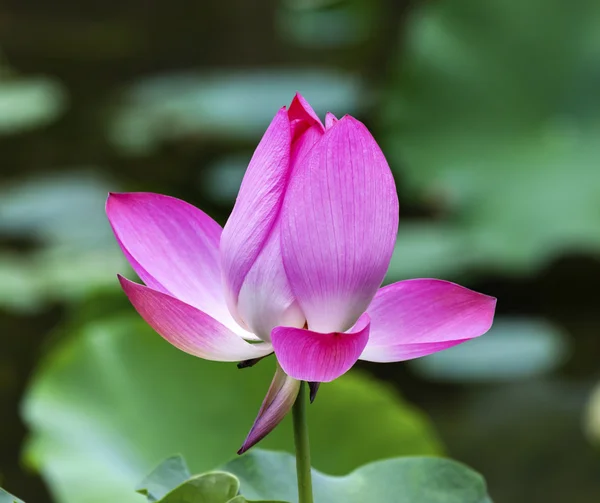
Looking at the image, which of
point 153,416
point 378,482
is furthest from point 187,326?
point 153,416

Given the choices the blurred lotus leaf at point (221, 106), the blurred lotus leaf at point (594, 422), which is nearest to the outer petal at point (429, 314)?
the blurred lotus leaf at point (594, 422)

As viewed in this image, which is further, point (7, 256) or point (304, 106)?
point (7, 256)

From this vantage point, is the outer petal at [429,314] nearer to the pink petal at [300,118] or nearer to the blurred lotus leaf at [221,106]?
the pink petal at [300,118]

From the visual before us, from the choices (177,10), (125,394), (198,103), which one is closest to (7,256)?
(198,103)

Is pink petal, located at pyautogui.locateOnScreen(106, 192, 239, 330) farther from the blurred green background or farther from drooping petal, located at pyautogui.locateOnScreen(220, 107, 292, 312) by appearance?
the blurred green background

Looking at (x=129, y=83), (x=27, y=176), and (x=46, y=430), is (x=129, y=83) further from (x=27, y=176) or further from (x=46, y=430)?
(x=46, y=430)

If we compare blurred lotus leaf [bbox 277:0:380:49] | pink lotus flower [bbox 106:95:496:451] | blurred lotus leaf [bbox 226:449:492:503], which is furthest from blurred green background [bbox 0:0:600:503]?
pink lotus flower [bbox 106:95:496:451]
